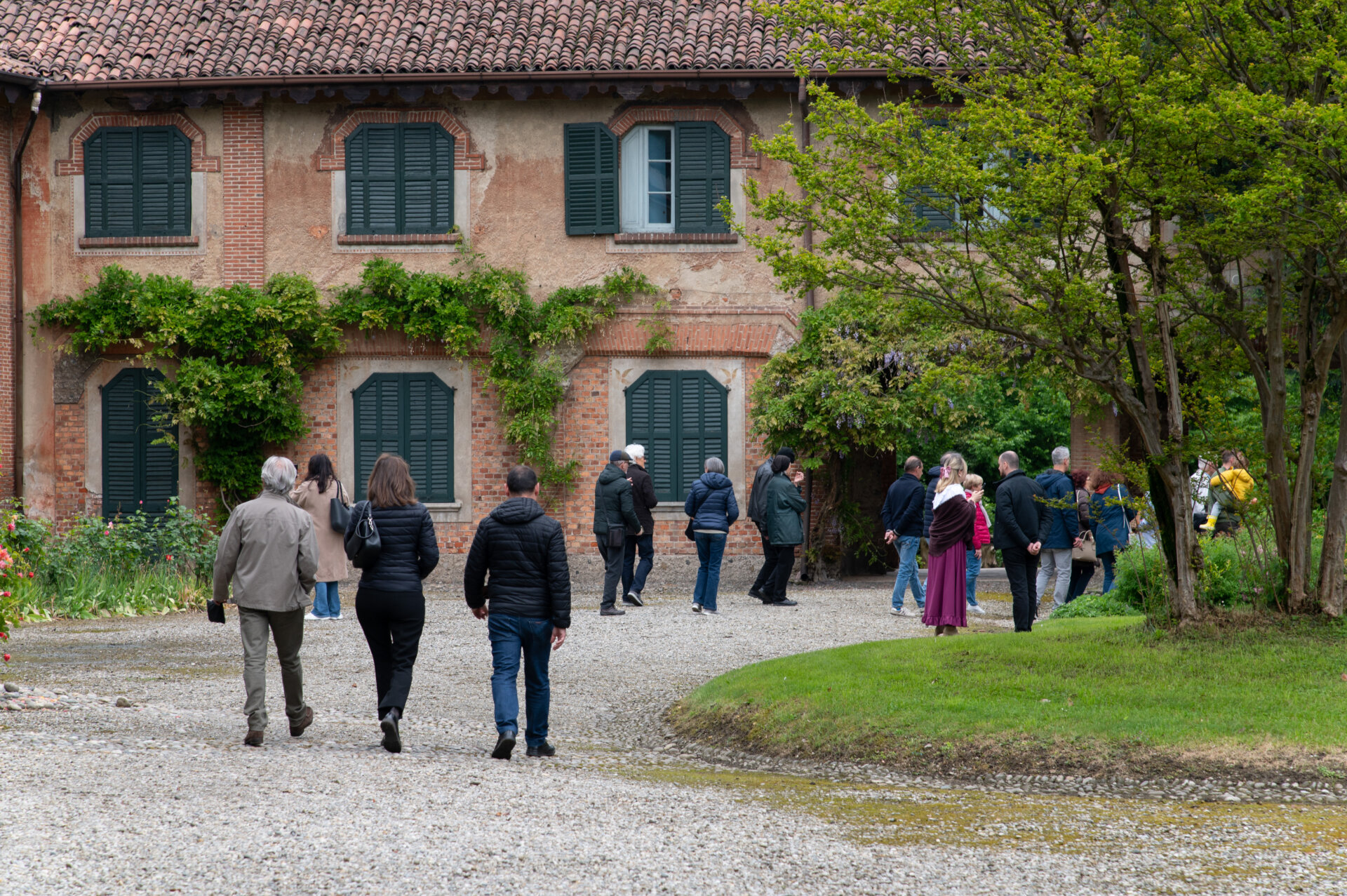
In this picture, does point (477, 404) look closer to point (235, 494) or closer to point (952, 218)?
point (235, 494)

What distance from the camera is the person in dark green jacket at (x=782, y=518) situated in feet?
48.2

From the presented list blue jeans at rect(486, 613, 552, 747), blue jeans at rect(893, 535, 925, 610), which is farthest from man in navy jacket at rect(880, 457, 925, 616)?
blue jeans at rect(486, 613, 552, 747)

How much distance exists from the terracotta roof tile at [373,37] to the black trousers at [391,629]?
11.8 m

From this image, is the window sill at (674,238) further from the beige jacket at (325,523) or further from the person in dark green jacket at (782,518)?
the beige jacket at (325,523)

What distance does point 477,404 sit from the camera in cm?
1864

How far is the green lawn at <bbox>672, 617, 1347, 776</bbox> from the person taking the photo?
270 inches

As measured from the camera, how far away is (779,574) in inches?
603

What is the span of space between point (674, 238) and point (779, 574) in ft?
18.4

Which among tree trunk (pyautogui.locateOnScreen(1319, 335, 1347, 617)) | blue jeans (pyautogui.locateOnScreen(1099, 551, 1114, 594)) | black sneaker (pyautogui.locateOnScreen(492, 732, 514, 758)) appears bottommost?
black sneaker (pyautogui.locateOnScreen(492, 732, 514, 758))

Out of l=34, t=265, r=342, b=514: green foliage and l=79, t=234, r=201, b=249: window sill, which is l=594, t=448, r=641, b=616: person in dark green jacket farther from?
l=79, t=234, r=201, b=249: window sill

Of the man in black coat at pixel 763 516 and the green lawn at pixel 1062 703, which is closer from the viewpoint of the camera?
the green lawn at pixel 1062 703

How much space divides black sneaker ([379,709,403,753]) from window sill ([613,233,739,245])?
472 inches

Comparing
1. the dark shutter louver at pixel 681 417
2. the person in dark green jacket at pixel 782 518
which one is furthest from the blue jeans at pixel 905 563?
the dark shutter louver at pixel 681 417

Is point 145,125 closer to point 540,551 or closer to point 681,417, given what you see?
point 681,417
